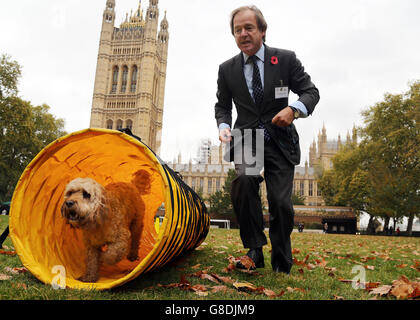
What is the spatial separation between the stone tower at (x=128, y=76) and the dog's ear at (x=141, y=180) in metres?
60.0

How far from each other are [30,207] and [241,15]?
238 centimetres

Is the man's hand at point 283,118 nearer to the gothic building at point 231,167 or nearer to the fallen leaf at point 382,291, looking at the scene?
the fallen leaf at point 382,291

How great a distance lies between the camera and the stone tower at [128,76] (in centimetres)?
6391

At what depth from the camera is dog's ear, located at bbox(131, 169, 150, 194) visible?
3.58m

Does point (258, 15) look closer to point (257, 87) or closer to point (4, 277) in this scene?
point (257, 87)

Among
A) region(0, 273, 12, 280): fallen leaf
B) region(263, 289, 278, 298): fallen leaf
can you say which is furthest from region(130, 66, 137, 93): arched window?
region(263, 289, 278, 298): fallen leaf

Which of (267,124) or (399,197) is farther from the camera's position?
(399,197)

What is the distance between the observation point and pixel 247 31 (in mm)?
2748

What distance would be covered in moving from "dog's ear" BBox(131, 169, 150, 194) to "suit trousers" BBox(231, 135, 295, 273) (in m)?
1.19

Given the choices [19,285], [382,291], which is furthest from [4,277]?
[382,291]

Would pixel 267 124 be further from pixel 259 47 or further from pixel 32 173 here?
pixel 32 173

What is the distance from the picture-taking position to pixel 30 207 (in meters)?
2.64

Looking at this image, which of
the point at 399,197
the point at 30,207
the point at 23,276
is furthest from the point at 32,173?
the point at 399,197
